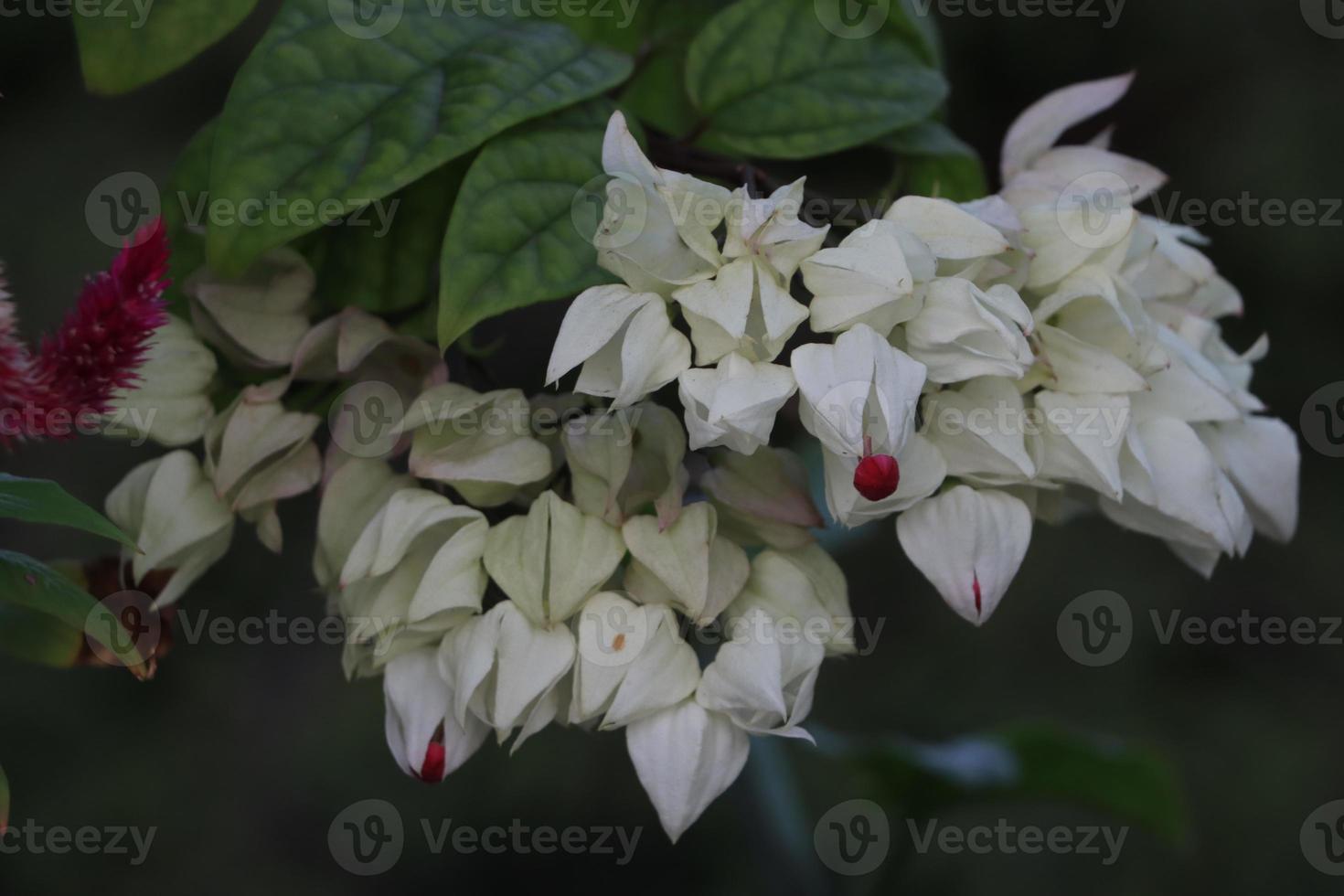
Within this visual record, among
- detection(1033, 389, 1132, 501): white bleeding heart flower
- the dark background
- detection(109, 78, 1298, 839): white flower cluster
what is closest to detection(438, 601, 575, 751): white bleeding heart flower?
detection(109, 78, 1298, 839): white flower cluster

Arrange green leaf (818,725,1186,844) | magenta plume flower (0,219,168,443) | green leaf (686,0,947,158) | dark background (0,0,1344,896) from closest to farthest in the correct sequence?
magenta plume flower (0,219,168,443)
green leaf (686,0,947,158)
green leaf (818,725,1186,844)
dark background (0,0,1344,896)

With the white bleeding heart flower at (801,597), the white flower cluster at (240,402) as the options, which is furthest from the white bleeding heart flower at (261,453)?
the white bleeding heart flower at (801,597)

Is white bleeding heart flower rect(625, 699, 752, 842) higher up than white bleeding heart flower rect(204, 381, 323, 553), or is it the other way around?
white bleeding heart flower rect(204, 381, 323, 553)

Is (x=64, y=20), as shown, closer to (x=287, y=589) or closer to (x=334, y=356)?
(x=287, y=589)

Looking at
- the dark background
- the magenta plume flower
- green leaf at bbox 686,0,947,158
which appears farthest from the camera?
the dark background

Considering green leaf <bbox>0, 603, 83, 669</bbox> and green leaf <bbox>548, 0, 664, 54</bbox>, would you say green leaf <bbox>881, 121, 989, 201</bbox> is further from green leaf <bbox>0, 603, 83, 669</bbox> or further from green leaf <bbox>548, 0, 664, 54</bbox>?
green leaf <bbox>0, 603, 83, 669</bbox>

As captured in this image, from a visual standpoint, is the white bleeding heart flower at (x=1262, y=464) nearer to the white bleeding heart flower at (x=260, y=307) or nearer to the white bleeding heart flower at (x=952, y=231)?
the white bleeding heart flower at (x=952, y=231)

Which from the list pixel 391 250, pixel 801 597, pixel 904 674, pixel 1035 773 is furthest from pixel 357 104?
pixel 904 674

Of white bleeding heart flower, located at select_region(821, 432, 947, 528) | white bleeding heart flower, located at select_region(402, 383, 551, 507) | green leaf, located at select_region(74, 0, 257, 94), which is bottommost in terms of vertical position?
white bleeding heart flower, located at select_region(821, 432, 947, 528)

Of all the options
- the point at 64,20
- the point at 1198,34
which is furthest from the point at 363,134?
the point at 1198,34
